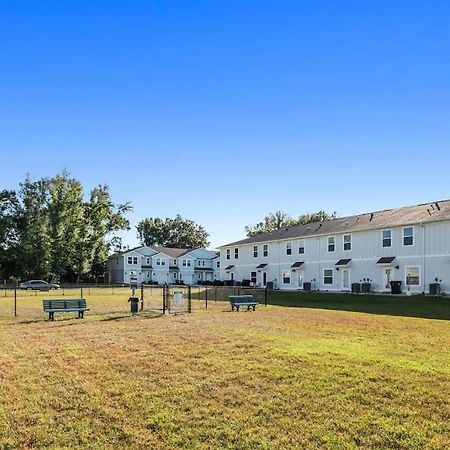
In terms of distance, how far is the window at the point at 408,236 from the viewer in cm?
3616

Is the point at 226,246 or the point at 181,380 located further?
the point at 226,246

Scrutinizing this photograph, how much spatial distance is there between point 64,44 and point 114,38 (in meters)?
1.51

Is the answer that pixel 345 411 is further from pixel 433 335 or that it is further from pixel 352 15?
pixel 352 15

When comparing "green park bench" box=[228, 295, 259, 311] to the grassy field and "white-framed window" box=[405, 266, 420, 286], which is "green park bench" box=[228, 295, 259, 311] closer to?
the grassy field

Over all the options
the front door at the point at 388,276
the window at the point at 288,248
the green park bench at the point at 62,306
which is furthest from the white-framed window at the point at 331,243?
the green park bench at the point at 62,306

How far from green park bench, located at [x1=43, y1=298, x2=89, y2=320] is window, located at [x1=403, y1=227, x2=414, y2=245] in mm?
26566

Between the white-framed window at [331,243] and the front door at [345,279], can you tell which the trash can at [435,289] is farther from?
the white-framed window at [331,243]

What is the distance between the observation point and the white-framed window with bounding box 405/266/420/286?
35.3 meters

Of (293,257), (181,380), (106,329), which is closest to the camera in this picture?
(181,380)

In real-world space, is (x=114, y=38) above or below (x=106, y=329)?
above

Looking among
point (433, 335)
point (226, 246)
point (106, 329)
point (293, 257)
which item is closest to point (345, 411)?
point (433, 335)

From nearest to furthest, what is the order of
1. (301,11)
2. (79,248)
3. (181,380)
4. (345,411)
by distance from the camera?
(345,411) < (181,380) < (301,11) < (79,248)

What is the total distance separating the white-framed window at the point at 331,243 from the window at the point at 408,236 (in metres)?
7.50

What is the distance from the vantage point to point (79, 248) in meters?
67.9
